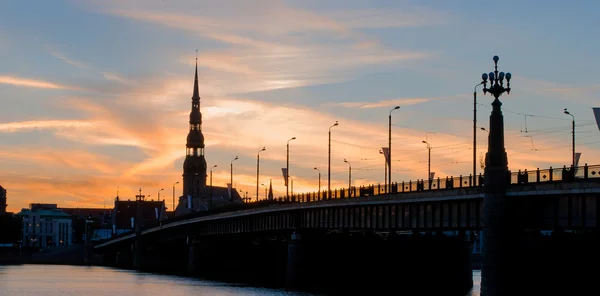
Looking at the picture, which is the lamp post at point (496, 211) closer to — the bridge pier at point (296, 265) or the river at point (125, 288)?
the river at point (125, 288)

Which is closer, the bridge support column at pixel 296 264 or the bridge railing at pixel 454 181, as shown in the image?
the bridge railing at pixel 454 181

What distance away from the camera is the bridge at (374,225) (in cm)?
6994

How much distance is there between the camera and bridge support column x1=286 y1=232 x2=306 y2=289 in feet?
390

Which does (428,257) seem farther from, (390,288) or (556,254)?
(556,254)

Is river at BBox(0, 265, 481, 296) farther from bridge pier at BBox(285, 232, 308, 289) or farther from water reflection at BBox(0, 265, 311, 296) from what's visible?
bridge pier at BBox(285, 232, 308, 289)

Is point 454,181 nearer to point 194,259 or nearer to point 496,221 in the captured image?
point 496,221

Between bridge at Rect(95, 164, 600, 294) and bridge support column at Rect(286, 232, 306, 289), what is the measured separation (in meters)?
0.12

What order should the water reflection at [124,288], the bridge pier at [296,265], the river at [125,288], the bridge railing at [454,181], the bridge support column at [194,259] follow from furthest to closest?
1. the bridge support column at [194,259]
2. the water reflection at [124,288]
3. the bridge pier at [296,265]
4. the river at [125,288]
5. the bridge railing at [454,181]

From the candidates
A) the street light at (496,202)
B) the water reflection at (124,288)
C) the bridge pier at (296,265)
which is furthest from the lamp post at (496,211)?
the bridge pier at (296,265)

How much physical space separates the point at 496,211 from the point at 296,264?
167 ft

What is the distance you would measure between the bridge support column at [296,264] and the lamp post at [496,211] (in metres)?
49.2

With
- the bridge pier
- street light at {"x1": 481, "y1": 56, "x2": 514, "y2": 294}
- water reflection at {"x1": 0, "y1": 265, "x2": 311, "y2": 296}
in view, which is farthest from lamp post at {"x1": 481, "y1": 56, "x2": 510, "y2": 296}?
the bridge pier

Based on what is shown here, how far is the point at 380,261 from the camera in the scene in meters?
128

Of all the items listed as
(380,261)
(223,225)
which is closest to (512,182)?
(380,261)
